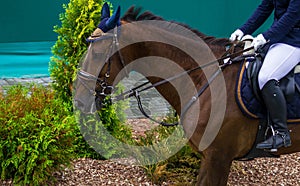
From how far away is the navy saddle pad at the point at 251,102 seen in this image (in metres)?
3.83

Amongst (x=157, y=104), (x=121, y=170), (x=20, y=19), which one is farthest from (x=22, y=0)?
(x=121, y=170)

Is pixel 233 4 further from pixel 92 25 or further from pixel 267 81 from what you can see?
pixel 267 81

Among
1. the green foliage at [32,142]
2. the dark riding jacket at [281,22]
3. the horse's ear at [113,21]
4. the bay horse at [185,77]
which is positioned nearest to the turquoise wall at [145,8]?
the green foliage at [32,142]

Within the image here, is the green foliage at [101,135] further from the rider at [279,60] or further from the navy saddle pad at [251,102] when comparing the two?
the rider at [279,60]

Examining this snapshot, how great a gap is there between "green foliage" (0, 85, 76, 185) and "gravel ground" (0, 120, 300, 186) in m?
0.38

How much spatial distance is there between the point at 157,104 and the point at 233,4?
4.39 metres

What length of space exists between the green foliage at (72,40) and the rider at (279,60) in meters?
2.40

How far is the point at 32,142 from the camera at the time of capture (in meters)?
4.68

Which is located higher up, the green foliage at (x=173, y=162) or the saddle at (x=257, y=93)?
the saddle at (x=257, y=93)

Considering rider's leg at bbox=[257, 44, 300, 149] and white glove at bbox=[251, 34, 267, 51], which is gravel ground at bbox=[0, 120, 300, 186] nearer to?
rider's leg at bbox=[257, 44, 300, 149]

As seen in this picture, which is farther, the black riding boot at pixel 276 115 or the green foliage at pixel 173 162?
the green foliage at pixel 173 162

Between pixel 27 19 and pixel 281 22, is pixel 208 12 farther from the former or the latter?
pixel 281 22

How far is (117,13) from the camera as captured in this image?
3566mm

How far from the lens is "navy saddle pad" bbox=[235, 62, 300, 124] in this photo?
383 cm
